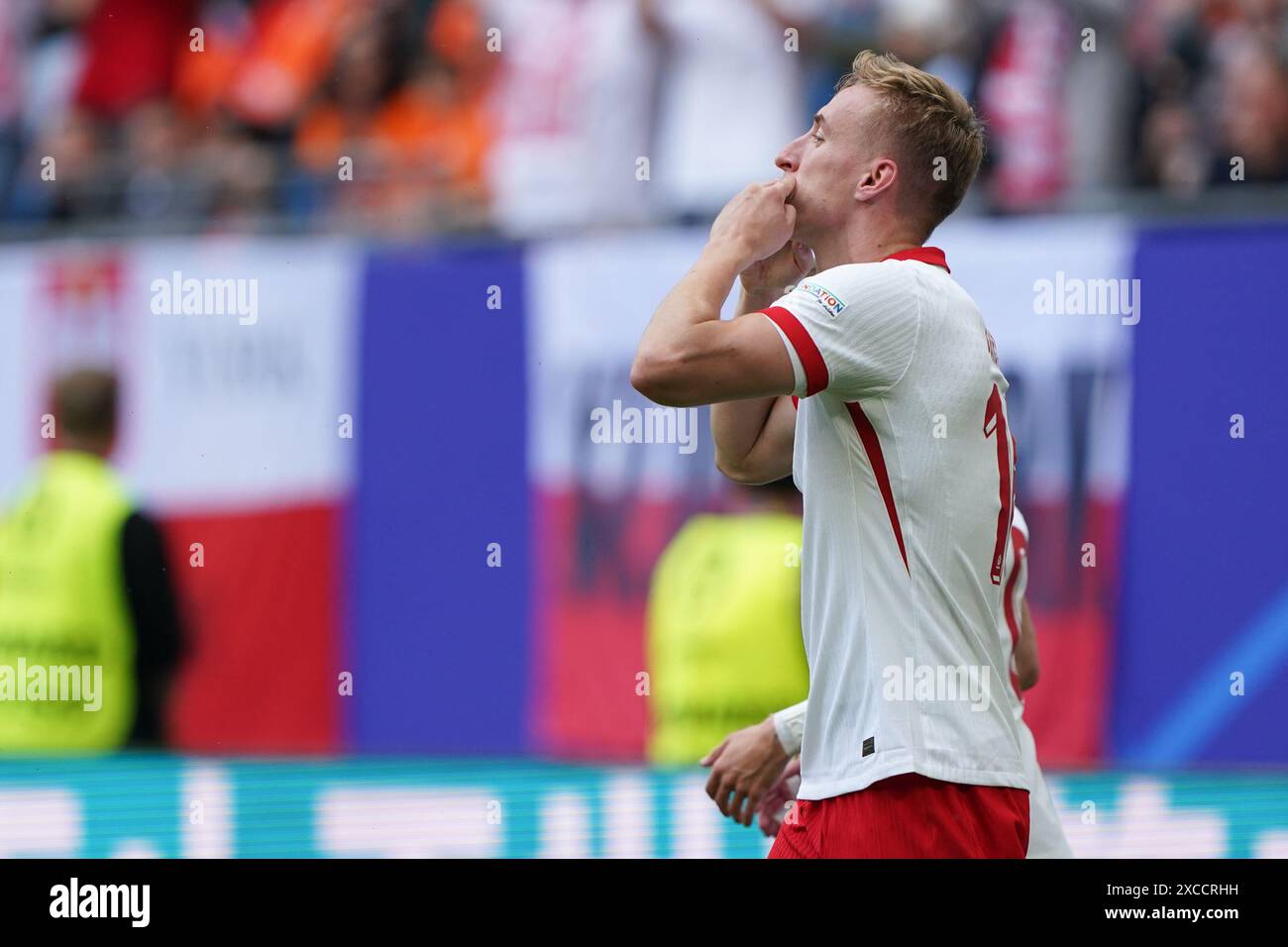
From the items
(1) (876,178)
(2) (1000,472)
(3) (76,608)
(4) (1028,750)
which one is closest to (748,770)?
(4) (1028,750)

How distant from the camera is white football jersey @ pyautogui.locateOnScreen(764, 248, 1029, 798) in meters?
3.46

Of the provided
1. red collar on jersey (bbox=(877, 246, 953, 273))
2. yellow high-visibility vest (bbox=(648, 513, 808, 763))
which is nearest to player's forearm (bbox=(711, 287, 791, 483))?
red collar on jersey (bbox=(877, 246, 953, 273))

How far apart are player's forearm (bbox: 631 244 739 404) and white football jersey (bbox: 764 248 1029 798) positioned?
11cm

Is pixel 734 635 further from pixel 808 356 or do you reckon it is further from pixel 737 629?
pixel 808 356

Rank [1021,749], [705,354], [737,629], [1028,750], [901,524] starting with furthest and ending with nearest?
[737,629], [1028,750], [1021,749], [901,524], [705,354]

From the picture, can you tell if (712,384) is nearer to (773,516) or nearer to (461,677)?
(773,516)

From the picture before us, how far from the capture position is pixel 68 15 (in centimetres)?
1154

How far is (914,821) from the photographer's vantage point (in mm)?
3465

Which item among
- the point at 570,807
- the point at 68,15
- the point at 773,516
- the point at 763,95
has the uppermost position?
the point at 68,15

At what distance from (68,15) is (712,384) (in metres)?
9.28

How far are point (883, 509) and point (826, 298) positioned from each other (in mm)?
404

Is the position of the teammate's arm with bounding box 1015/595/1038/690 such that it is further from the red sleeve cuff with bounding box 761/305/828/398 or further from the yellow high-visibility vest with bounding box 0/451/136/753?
the yellow high-visibility vest with bounding box 0/451/136/753
